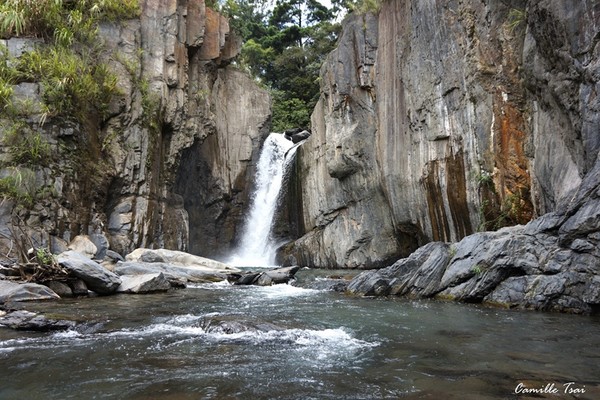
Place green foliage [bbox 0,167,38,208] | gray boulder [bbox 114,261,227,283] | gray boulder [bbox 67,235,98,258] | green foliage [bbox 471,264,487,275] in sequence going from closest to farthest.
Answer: green foliage [bbox 471,264,487,275]
gray boulder [bbox 114,261,227,283]
green foliage [bbox 0,167,38,208]
gray boulder [bbox 67,235,98,258]

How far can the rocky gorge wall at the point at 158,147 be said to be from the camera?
1700cm

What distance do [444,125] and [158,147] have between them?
1324cm

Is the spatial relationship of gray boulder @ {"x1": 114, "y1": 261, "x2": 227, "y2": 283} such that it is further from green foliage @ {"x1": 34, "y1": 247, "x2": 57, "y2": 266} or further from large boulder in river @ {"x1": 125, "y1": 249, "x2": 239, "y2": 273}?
green foliage @ {"x1": 34, "y1": 247, "x2": 57, "y2": 266}

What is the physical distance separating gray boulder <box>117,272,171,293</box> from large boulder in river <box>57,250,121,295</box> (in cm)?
29

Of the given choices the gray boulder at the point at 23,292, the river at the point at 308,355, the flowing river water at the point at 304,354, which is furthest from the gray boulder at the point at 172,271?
the river at the point at 308,355

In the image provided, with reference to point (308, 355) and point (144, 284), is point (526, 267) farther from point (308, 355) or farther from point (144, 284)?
point (144, 284)

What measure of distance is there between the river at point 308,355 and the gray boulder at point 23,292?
783 millimetres

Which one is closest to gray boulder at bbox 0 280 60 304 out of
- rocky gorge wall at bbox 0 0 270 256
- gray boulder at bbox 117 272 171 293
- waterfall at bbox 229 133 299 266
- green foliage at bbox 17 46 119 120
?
gray boulder at bbox 117 272 171 293

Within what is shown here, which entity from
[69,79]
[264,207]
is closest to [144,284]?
[69,79]

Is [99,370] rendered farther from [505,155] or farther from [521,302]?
[505,155]

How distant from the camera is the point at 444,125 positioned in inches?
603

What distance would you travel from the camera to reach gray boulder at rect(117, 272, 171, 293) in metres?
11.8

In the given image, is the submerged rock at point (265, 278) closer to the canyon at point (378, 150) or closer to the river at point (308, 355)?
the canyon at point (378, 150)

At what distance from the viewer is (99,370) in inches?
188
